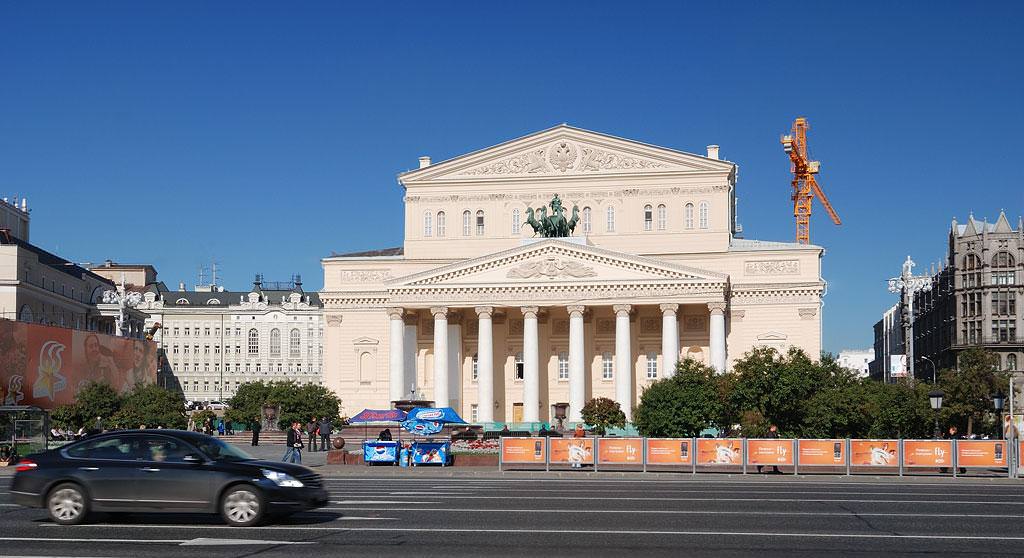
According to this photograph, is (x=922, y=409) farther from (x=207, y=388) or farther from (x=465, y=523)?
(x=207, y=388)

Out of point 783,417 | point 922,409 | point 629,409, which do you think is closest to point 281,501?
point 783,417

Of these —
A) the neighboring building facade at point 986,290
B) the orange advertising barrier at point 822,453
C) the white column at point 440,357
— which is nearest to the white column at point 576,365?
the white column at point 440,357

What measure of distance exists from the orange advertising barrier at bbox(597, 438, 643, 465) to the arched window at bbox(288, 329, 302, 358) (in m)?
88.8

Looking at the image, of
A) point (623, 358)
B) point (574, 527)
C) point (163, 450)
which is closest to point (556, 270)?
point (623, 358)

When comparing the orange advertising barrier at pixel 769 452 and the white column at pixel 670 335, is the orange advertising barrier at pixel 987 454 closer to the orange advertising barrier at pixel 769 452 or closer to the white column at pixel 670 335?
the orange advertising barrier at pixel 769 452

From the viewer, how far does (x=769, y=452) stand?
38.2 m

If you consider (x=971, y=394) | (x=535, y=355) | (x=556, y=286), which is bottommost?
(x=971, y=394)

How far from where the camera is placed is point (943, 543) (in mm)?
17781

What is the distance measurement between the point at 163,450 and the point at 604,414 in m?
50.9

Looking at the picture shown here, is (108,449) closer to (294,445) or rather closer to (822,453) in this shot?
(294,445)

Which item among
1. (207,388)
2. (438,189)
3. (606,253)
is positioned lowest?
(207,388)

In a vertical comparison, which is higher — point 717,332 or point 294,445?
point 717,332

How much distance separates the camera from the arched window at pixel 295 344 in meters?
125

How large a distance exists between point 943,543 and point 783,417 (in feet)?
103
